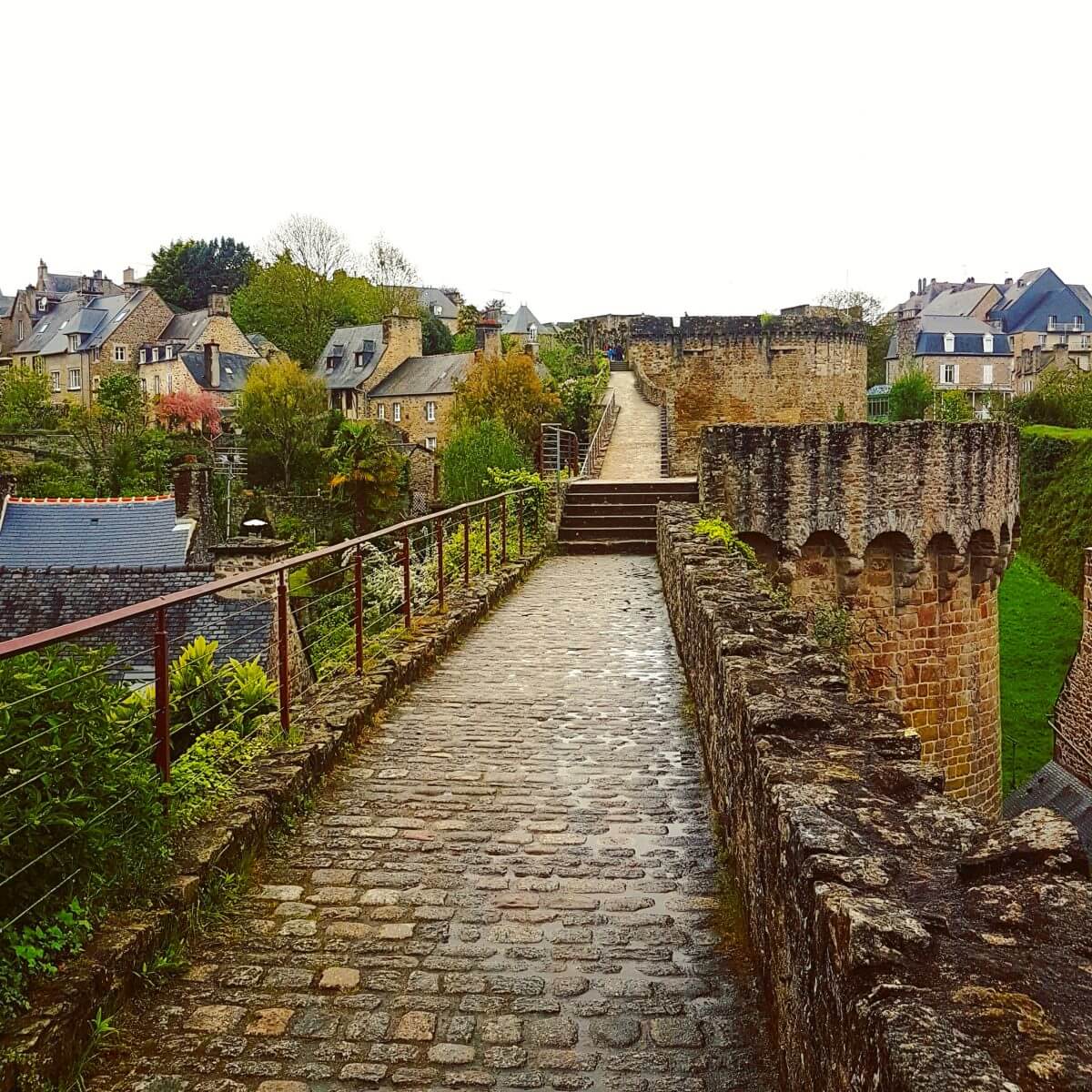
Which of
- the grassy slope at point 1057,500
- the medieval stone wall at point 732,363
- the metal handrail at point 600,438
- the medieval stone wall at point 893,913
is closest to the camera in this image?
the medieval stone wall at point 893,913

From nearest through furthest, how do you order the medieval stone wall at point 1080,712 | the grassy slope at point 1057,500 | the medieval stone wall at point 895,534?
the medieval stone wall at point 895,534
the medieval stone wall at point 1080,712
the grassy slope at point 1057,500

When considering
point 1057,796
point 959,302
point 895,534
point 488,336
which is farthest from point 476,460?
point 959,302

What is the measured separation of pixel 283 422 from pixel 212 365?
641 inches

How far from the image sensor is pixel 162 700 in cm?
487

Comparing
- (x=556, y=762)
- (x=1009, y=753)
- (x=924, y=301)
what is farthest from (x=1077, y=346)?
(x=556, y=762)

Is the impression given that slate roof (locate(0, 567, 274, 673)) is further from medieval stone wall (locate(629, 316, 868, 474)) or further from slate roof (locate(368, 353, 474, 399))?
slate roof (locate(368, 353, 474, 399))

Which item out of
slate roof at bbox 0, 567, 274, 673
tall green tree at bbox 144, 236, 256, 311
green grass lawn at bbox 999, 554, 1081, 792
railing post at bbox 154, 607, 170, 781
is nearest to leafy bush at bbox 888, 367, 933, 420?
green grass lawn at bbox 999, 554, 1081, 792

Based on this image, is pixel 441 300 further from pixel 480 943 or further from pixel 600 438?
pixel 480 943

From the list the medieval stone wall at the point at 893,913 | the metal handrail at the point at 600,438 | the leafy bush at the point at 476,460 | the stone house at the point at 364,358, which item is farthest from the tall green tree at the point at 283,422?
the medieval stone wall at the point at 893,913

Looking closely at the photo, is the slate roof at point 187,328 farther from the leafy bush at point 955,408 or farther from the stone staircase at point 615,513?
the stone staircase at point 615,513

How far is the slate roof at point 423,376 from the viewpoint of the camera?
57438mm

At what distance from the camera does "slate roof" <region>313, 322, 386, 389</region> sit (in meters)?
62.1

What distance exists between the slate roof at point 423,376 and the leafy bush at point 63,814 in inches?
2047

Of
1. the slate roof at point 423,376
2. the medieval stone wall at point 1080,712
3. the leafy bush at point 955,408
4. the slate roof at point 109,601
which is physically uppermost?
the slate roof at point 423,376
